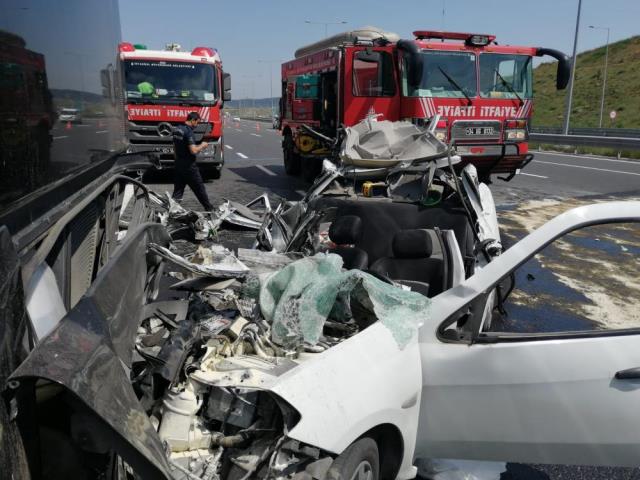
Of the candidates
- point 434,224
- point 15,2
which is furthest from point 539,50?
point 15,2

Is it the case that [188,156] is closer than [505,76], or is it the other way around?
[188,156]

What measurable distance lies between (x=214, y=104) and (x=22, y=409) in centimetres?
1188

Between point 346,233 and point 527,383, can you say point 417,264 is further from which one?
point 527,383

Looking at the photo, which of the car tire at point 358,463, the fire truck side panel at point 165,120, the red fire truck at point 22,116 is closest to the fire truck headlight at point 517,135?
the fire truck side panel at point 165,120

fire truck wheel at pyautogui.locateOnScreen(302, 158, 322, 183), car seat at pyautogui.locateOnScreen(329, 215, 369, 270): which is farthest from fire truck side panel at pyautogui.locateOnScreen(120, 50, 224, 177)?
car seat at pyautogui.locateOnScreen(329, 215, 369, 270)

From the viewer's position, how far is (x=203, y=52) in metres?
13.0

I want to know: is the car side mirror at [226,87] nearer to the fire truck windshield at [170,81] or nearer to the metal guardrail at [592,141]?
the fire truck windshield at [170,81]

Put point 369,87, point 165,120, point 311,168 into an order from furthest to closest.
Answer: point 311,168
point 165,120
point 369,87

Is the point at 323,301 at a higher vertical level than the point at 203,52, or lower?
lower

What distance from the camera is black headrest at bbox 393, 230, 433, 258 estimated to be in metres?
3.45

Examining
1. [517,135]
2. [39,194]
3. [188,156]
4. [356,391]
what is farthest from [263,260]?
[517,135]

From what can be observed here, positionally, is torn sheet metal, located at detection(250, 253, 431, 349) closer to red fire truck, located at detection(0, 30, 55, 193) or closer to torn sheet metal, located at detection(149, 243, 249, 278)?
torn sheet metal, located at detection(149, 243, 249, 278)

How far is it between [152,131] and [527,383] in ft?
37.9

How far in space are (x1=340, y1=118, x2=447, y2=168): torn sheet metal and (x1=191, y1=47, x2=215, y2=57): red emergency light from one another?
7.75 m
